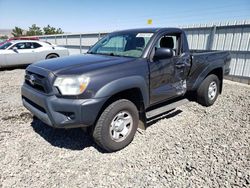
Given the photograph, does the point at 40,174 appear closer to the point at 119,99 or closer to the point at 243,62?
the point at 119,99

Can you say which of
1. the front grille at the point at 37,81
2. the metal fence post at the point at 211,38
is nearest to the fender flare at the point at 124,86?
the front grille at the point at 37,81

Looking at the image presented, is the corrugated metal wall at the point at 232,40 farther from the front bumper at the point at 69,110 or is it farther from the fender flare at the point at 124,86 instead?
the front bumper at the point at 69,110

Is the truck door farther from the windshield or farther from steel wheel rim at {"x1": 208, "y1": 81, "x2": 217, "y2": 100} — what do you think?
steel wheel rim at {"x1": 208, "y1": 81, "x2": 217, "y2": 100}

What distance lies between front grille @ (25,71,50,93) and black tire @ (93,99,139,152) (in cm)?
86

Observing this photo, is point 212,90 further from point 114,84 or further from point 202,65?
point 114,84

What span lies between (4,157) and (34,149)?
1.31 feet

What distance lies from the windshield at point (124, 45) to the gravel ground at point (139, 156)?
151 cm

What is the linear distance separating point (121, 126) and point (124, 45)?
1576 mm

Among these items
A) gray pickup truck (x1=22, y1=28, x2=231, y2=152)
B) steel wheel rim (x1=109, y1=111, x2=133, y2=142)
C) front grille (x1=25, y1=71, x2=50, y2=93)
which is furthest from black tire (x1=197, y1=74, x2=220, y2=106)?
front grille (x1=25, y1=71, x2=50, y2=93)

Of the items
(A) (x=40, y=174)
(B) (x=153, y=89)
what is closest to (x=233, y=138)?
(B) (x=153, y=89)

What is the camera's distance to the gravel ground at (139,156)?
232 centimetres

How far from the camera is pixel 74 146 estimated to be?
3037mm

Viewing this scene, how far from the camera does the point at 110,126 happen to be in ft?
8.90

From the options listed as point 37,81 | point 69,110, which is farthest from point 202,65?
point 37,81
